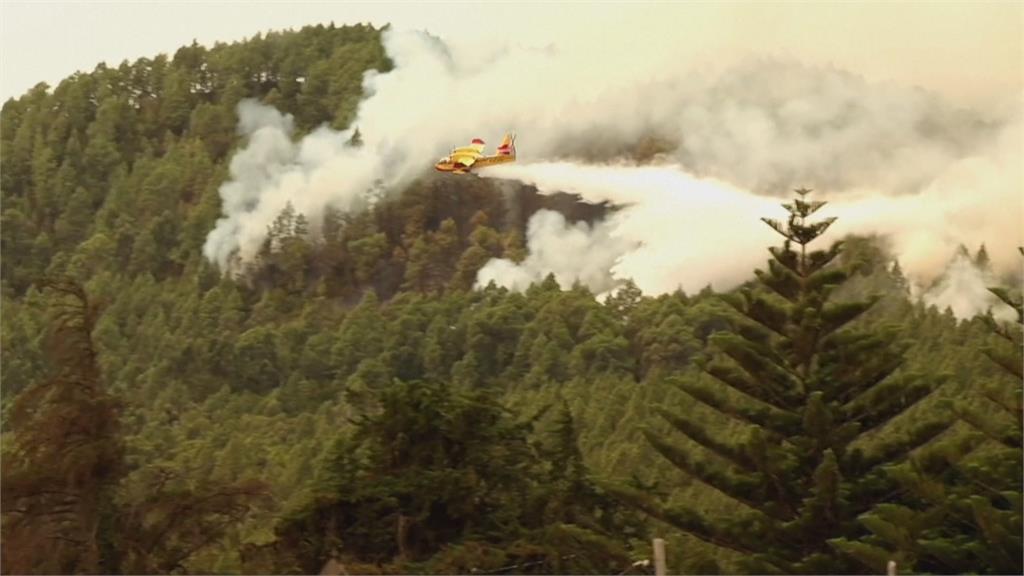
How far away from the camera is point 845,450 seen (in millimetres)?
28078

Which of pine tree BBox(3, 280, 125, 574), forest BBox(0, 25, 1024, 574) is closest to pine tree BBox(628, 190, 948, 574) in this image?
forest BBox(0, 25, 1024, 574)

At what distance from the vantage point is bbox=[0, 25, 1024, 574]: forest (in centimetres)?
2425

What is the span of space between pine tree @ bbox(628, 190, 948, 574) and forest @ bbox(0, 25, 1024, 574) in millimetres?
52

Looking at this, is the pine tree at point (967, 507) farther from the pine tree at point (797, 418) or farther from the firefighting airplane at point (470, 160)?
the firefighting airplane at point (470, 160)

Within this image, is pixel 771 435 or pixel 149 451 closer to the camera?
pixel 771 435

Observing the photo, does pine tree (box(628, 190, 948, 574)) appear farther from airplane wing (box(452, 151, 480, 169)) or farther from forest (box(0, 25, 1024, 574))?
airplane wing (box(452, 151, 480, 169))

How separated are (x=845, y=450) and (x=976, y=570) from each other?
3.59m

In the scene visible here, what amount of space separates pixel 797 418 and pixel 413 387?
6.38 metres

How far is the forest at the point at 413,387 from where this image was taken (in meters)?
24.2

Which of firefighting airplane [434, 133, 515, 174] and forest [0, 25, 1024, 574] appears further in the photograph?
firefighting airplane [434, 133, 515, 174]

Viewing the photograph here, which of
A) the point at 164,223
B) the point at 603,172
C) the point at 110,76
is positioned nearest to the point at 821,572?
the point at 603,172

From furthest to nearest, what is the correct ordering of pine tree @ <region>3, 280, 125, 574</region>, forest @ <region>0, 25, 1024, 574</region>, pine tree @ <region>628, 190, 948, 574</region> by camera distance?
pine tree @ <region>628, 190, 948, 574</region> < forest @ <region>0, 25, 1024, 574</region> < pine tree @ <region>3, 280, 125, 574</region>

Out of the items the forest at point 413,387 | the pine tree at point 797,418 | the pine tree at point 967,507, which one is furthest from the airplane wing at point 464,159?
the pine tree at point 967,507

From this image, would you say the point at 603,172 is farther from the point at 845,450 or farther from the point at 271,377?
the point at 845,450
